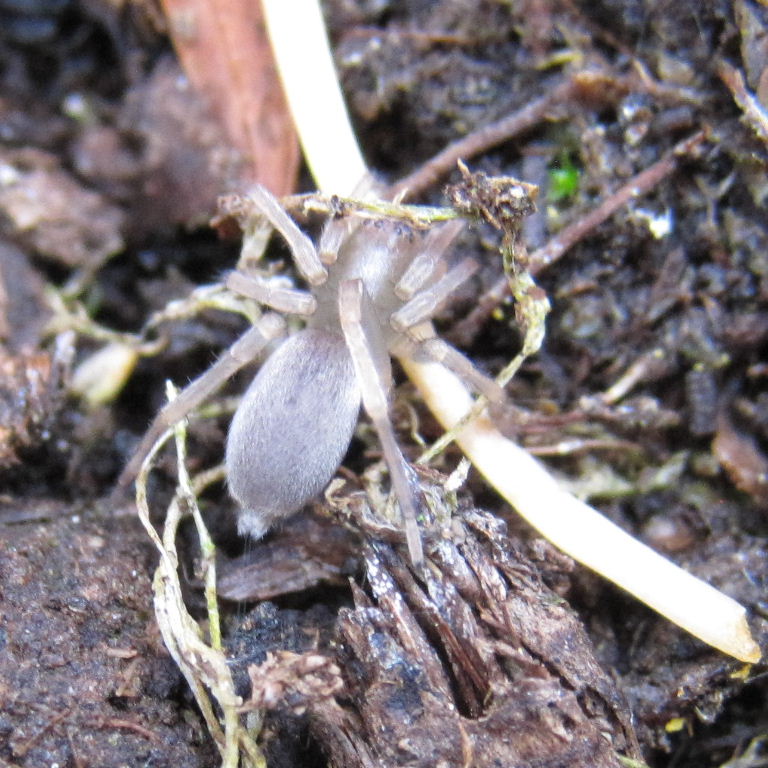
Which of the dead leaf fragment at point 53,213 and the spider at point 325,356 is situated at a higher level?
the dead leaf fragment at point 53,213

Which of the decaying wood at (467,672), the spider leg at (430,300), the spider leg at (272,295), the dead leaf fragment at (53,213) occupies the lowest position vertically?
the decaying wood at (467,672)

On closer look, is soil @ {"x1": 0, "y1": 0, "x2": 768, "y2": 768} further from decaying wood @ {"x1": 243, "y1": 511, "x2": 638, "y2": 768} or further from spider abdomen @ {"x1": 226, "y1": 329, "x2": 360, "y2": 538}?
spider abdomen @ {"x1": 226, "y1": 329, "x2": 360, "y2": 538}

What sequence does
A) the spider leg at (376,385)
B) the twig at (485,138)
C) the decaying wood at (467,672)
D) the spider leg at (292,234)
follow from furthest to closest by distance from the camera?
the twig at (485,138)
the spider leg at (292,234)
the spider leg at (376,385)
the decaying wood at (467,672)

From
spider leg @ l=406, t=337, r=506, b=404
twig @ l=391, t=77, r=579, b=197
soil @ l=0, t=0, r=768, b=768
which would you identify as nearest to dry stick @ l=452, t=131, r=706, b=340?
soil @ l=0, t=0, r=768, b=768

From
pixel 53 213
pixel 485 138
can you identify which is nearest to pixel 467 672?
pixel 485 138

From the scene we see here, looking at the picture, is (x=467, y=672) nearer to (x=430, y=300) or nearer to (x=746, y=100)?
(x=430, y=300)

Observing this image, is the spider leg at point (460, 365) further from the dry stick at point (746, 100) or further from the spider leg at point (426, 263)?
the dry stick at point (746, 100)

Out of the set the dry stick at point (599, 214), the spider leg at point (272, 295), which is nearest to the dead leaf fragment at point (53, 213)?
the spider leg at point (272, 295)
